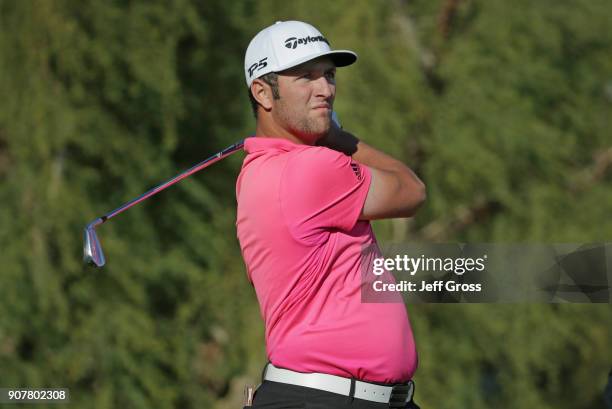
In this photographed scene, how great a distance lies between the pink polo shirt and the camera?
9.27 feet

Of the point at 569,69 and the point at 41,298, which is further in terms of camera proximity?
the point at 569,69

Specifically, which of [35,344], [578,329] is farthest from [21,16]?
[578,329]

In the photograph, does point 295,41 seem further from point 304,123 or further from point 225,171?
point 225,171

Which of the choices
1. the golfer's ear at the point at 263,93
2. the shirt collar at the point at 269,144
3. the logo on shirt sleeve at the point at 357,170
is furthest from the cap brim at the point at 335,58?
the logo on shirt sleeve at the point at 357,170

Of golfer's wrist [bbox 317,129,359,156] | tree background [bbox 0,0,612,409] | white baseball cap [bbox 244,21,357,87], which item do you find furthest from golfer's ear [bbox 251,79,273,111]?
tree background [bbox 0,0,612,409]

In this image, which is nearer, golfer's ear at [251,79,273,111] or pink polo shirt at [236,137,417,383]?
pink polo shirt at [236,137,417,383]

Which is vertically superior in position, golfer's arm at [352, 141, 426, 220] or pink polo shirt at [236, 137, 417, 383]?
golfer's arm at [352, 141, 426, 220]

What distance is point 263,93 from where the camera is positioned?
10.3 ft

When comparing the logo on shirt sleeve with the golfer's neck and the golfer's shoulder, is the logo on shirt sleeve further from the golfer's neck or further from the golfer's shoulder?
the golfer's neck

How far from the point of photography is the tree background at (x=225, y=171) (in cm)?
711

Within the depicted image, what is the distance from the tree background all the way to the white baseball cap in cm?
423

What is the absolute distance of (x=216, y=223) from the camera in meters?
7.85

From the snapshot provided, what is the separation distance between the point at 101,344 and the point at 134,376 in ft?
1.21

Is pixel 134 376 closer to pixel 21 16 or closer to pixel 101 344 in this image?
pixel 101 344
